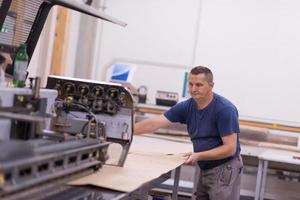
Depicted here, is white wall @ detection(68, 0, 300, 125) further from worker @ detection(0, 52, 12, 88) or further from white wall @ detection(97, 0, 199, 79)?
worker @ detection(0, 52, 12, 88)

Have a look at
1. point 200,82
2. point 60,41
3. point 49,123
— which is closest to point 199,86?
point 200,82

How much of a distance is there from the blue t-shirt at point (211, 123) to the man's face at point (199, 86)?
13 cm

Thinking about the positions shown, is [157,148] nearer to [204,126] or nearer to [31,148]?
[204,126]

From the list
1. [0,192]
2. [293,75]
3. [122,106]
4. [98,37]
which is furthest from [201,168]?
[98,37]

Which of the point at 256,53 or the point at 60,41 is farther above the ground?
the point at 256,53

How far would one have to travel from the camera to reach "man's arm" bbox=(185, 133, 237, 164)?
10.00ft

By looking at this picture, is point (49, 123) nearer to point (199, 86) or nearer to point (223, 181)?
point (199, 86)

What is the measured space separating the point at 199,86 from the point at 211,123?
269 millimetres

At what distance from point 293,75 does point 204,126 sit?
8.64 feet

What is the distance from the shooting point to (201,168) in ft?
10.9

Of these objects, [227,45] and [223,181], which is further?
[227,45]

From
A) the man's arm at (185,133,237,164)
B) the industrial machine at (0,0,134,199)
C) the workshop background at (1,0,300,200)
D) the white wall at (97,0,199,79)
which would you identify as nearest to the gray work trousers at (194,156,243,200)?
the man's arm at (185,133,237,164)

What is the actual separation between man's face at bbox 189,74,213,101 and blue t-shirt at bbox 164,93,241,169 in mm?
127

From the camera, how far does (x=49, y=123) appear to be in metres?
2.06
